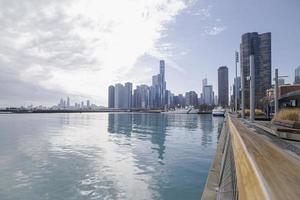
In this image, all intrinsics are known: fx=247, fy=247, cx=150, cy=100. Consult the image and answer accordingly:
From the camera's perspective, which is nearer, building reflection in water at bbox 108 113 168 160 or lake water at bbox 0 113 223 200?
lake water at bbox 0 113 223 200

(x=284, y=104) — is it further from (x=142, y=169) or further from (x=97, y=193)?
(x=97, y=193)

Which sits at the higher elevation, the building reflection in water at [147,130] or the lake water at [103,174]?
the lake water at [103,174]

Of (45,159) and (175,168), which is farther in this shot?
(45,159)

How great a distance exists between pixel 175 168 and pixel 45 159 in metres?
8.92

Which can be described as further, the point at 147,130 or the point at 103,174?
the point at 147,130

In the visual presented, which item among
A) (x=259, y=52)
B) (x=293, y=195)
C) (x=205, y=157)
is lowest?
(x=205, y=157)

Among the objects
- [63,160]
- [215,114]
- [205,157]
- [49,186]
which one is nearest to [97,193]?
[49,186]

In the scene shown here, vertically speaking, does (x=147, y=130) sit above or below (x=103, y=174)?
below

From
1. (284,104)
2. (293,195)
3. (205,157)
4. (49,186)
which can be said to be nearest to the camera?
(293,195)

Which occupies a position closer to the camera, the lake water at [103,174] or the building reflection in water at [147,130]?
the lake water at [103,174]

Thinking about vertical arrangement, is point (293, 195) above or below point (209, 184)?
above

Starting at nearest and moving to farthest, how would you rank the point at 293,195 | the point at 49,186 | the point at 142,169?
the point at 293,195, the point at 49,186, the point at 142,169

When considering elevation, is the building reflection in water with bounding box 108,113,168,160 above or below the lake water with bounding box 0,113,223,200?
below

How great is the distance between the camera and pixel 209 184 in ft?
30.1
